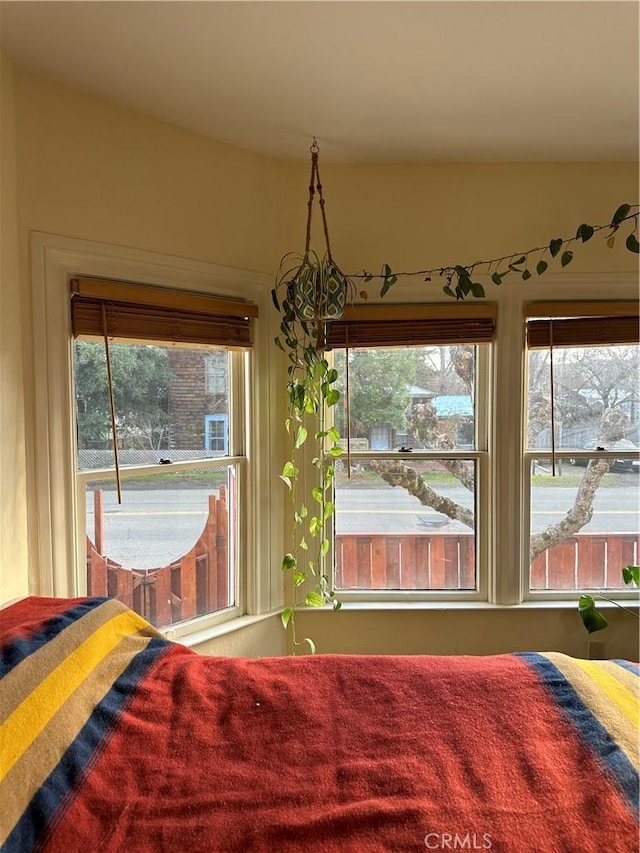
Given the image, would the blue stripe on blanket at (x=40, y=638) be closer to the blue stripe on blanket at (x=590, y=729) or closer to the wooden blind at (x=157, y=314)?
the wooden blind at (x=157, y=314)

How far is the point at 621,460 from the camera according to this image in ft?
7.86

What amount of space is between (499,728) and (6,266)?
5.71 ft

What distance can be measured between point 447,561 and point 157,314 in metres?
1.60

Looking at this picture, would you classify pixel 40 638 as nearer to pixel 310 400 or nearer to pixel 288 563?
pixel 288 563

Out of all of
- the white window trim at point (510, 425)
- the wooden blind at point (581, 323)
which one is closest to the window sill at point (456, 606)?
the white window trim at point (510, 425)

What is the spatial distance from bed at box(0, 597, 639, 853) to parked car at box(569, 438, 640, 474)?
125cm

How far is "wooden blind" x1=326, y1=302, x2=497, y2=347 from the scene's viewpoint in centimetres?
225

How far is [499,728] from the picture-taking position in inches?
43.4

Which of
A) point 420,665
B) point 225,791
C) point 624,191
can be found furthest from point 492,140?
point 225,791

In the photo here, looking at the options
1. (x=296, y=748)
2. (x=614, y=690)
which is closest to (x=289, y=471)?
(x=296, y=748)

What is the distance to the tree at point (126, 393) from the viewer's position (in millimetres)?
1848

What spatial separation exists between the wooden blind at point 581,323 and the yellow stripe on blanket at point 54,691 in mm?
1894

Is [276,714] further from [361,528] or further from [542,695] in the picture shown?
[361,528]

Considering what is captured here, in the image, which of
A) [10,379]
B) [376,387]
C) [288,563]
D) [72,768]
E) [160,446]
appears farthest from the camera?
[376,387]
